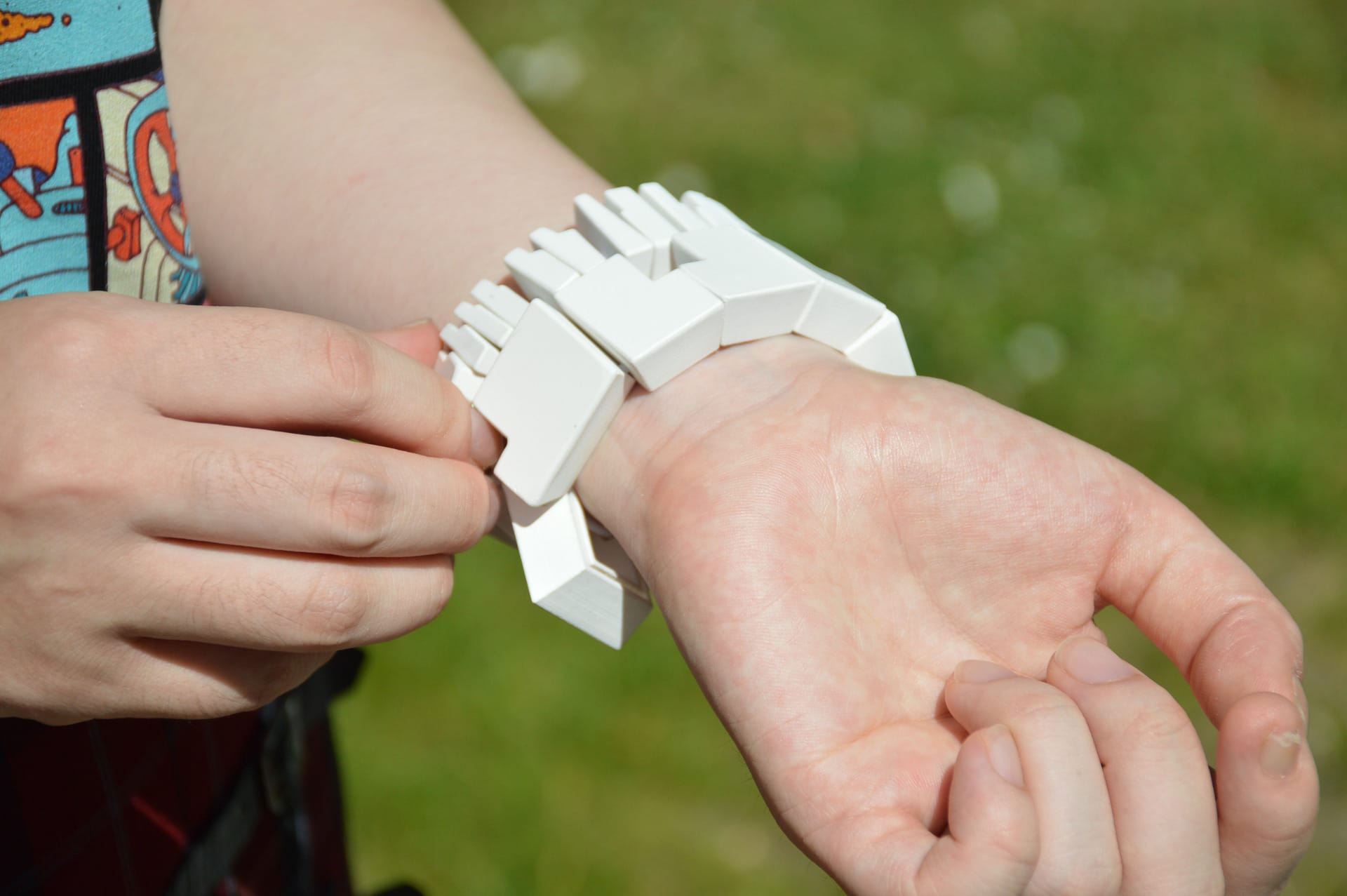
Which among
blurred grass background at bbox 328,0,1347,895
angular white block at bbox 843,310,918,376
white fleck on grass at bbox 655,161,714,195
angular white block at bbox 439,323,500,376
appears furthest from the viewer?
white fleck on grass at bbox 655,161,714,195

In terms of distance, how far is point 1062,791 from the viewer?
0.81 meters

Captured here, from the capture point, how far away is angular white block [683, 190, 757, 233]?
1160 mm

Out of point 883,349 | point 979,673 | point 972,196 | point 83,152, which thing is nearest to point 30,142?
point 83,152

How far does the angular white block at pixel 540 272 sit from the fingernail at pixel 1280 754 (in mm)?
726

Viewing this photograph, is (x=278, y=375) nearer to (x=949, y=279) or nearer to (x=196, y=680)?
(x=196, y=680)

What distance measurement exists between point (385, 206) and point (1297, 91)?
148 inches

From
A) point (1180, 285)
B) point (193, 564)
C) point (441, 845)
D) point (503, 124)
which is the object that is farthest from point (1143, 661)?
point (193, 564)

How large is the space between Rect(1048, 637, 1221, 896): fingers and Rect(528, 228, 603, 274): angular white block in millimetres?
627

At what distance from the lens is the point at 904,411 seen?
1.07 meters

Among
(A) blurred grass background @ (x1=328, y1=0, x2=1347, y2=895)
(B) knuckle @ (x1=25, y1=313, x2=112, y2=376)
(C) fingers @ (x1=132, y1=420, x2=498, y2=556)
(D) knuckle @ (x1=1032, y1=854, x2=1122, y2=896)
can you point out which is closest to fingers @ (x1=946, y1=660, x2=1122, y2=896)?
(D) knuckle @ (x1=1032, y1=854, x2=1122, y2=896)

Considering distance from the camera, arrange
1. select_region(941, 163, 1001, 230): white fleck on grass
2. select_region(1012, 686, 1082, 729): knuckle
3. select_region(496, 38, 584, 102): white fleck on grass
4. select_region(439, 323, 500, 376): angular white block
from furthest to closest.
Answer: select_region(496, 38, 584, 102): white fleck on grass, select_region(941, 163, 1001, 230): white fleck on grass, select_region(439, 323, 500, 376): angular white block, select_region(1012, 686, 1082, 729): knuckle

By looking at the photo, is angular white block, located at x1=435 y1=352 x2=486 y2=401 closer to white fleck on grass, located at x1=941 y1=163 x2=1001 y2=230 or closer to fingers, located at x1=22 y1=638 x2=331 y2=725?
fingers, located at x1=22 y1=638 x2=331 y2=725

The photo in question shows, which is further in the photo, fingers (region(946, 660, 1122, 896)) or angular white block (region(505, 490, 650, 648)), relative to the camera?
angular white block (region(505, 490, 650, 648))

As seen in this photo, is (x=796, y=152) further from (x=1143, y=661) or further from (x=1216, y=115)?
(x=1143, y=661)
